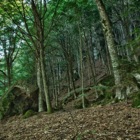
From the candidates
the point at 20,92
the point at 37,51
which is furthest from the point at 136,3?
the point at 20,92

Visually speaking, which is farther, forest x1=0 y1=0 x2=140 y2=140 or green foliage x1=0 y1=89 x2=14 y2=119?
green foliage x1=0 y1=89 x2=14 y2=119

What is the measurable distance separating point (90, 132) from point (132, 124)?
45.4 inches

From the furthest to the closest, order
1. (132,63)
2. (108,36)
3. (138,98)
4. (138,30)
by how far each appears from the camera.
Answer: (108,36) → (138,98) → (132,63) → (138,30)

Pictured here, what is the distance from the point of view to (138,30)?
576cm

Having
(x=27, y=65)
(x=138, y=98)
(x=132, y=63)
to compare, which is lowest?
(x=138, y=98)

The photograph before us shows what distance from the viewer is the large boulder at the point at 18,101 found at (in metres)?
15.5

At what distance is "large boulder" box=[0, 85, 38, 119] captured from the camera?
15.5 m

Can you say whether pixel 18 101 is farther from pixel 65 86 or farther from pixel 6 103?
pixel 65 86

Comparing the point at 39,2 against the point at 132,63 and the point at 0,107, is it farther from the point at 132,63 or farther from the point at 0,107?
the point at 132,63

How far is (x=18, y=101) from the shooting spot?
15.8m

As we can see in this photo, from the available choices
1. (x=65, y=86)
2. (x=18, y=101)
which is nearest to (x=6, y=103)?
(x=18, y=101)

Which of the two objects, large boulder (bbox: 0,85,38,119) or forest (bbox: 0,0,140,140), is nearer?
forest (bbox: 0,0,140,140)

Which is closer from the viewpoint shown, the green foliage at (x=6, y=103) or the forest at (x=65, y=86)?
the forest at (x=65, y=86)

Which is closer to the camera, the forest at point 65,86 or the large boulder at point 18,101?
the forest at point 65,86
